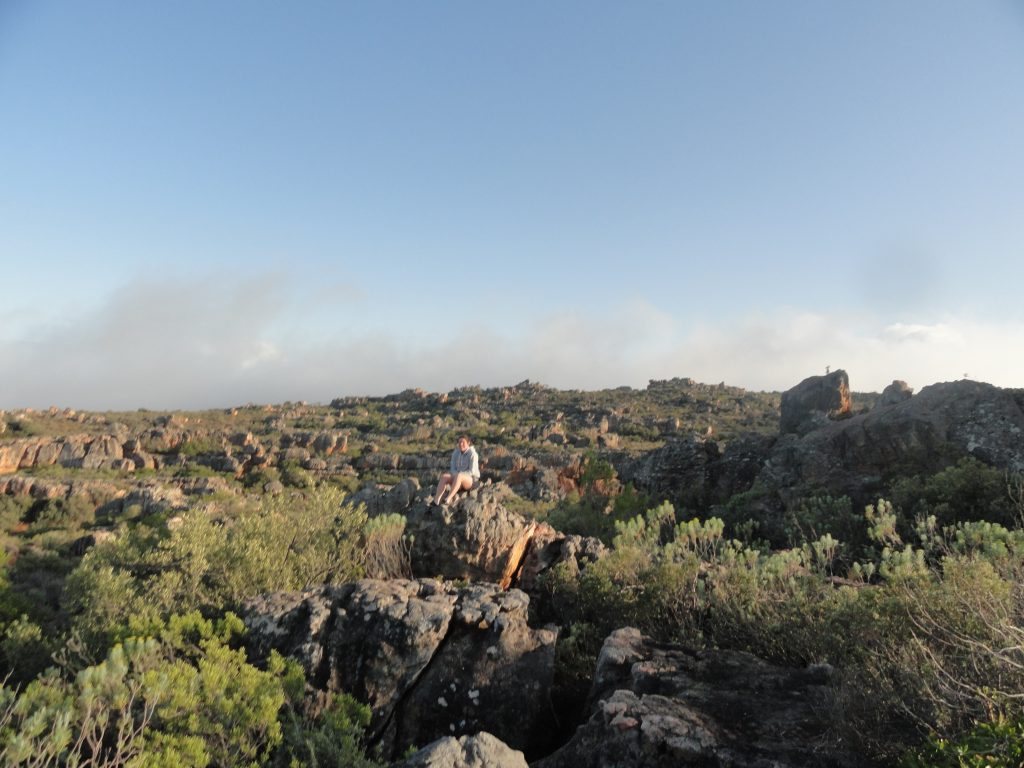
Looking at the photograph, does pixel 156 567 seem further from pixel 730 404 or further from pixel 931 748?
pixel 730 404

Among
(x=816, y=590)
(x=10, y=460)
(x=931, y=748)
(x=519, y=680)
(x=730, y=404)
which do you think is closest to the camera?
(x=931, y=748)

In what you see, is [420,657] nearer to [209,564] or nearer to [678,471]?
[209,564]

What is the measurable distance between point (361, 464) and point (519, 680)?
2925cm

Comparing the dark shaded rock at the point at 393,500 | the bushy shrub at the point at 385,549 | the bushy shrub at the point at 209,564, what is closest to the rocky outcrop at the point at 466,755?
the bushy shrub at the point at 209,564

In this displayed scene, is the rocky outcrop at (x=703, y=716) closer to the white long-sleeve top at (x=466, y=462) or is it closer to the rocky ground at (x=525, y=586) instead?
the rocky ground at (x=525, y=586)

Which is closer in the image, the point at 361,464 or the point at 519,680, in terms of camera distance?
the point at 519,680

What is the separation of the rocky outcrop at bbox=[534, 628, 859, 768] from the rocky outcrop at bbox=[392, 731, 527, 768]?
805 millimetres

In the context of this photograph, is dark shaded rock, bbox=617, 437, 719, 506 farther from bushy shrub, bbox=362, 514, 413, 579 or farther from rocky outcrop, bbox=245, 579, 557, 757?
rocky outcrop, bbox=245, 579, 557, 757

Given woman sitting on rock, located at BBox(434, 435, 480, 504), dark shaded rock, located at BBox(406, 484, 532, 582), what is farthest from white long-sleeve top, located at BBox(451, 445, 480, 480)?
dark shaded rock, located at BBox(406, 484, 532, 582)

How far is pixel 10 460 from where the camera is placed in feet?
96.8

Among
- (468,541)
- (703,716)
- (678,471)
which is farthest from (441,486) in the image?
(678,471)

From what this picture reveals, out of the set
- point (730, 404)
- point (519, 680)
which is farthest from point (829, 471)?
point (730, 404)

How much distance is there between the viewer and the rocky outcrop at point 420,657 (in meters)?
5.29

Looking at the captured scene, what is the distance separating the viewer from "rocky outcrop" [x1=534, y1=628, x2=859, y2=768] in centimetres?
395
